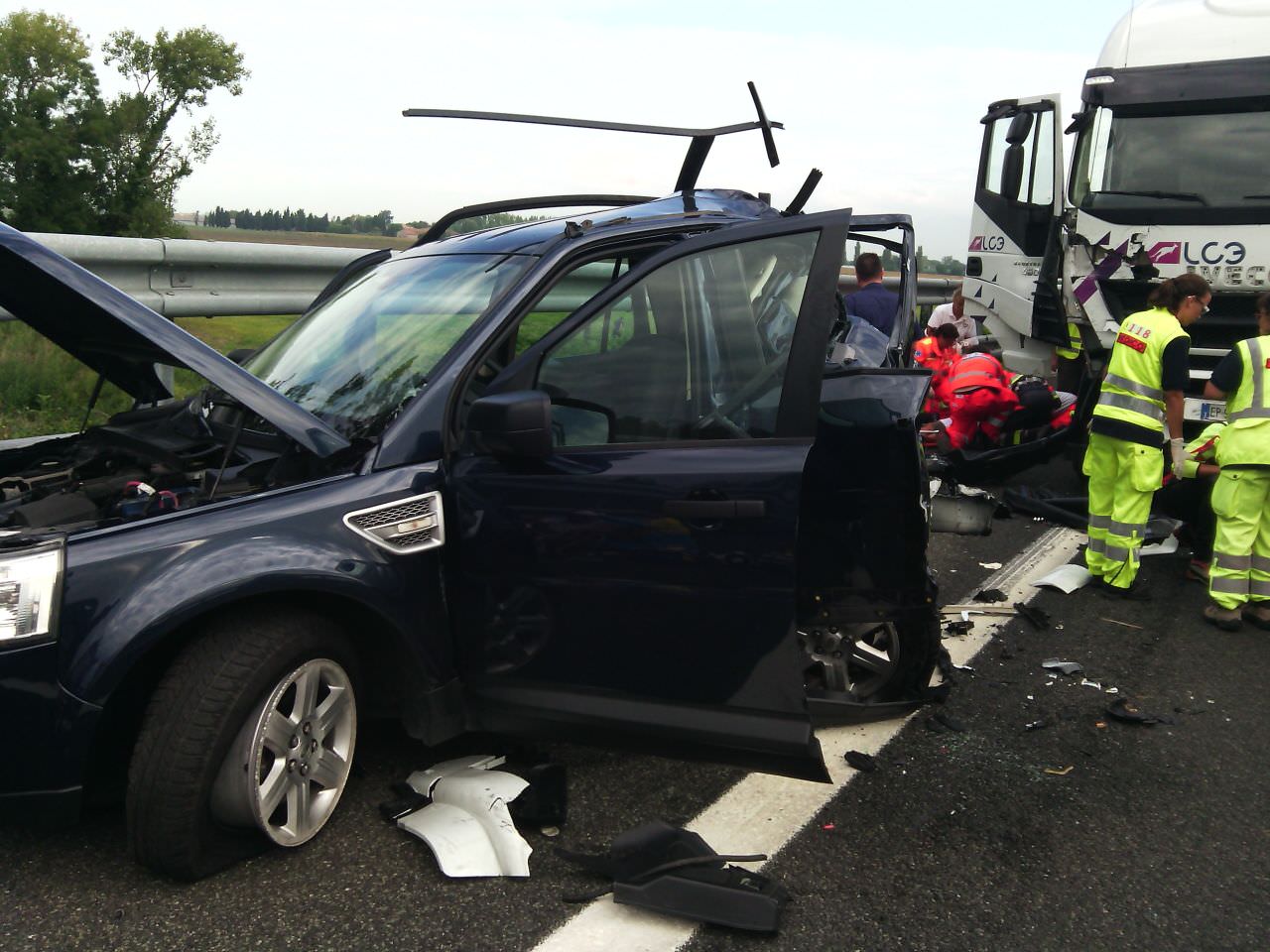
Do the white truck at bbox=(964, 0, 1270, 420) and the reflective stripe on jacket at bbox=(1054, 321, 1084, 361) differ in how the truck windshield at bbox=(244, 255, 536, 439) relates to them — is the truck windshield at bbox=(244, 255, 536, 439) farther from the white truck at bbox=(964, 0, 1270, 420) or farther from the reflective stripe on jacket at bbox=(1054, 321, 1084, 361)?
the reflective stripe on jacket at bbox=(1054, 321, 1084, 361)

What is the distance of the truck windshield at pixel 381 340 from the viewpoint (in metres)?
3.30

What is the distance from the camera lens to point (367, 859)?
2.93 metres

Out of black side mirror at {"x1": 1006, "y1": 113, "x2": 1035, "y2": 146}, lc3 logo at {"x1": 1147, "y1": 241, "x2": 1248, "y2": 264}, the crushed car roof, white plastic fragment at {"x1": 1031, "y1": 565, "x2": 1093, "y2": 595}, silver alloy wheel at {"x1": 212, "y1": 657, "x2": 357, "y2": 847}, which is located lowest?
white plastic fragment at {"x1": 1031, "y1": 565, "x2": 1093, "y2": 595}

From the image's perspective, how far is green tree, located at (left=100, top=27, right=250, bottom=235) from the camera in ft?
112

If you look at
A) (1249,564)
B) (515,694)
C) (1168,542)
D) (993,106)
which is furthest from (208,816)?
(993,106)

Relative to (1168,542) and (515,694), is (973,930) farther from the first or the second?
(1168,542)

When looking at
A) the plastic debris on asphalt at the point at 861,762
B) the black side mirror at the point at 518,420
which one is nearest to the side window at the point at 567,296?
the black side mirror at the point at 518,420

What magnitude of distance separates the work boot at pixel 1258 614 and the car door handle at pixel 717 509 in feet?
12.4

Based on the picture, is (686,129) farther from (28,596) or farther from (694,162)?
(28,596)

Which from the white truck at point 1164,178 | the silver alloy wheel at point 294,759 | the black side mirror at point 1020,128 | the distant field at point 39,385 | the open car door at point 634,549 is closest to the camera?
the silver alloy wheel at point 294,759

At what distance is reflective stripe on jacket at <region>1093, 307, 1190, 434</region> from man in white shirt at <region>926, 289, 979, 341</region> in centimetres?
453

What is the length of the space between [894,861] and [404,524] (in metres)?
1.66

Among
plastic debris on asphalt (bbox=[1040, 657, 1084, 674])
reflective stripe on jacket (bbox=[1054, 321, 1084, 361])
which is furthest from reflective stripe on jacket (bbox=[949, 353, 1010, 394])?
plastic debris on asphalt (bbox=[1040, 657, 1084, 674])

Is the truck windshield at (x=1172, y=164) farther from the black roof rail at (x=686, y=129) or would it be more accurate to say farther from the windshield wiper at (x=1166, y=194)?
the black roof rail at (x=686, y=129)
